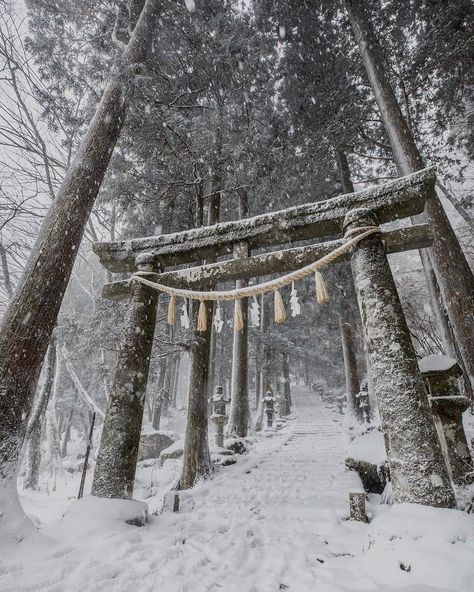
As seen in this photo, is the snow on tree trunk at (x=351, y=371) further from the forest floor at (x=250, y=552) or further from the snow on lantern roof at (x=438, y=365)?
the forest floor at (x=250, y=552)

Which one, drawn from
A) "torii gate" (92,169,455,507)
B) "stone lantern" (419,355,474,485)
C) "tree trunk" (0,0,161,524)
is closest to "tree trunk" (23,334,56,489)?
"tree trunk" (0,0,161,524)

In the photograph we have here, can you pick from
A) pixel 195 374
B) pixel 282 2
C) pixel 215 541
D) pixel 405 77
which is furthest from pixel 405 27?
pixel 215 541

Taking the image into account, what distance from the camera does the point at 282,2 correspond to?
9.08 meters

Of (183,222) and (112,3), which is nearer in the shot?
(112,3)

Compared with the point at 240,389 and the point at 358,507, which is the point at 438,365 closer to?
the point at 358,507

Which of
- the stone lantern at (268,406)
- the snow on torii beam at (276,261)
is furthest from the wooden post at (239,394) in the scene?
the snow on torii beam at (276,261)

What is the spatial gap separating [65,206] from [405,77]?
9596 millimetres

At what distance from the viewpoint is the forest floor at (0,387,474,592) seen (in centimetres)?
234

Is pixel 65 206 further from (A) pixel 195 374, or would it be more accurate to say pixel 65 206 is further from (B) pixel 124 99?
(A) pixel 195 374

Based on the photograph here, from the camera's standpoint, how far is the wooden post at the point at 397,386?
2.86 meters

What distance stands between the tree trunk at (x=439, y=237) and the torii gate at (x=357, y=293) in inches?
65.2

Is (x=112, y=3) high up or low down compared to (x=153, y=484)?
up

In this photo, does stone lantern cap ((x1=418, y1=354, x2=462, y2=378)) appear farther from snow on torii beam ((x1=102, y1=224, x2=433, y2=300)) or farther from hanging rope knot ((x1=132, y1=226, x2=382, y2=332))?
hanging rope knot ((x1=132, y1=226, x2=382, y2=332))

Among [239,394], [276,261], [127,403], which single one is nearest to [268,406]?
[239,394]
